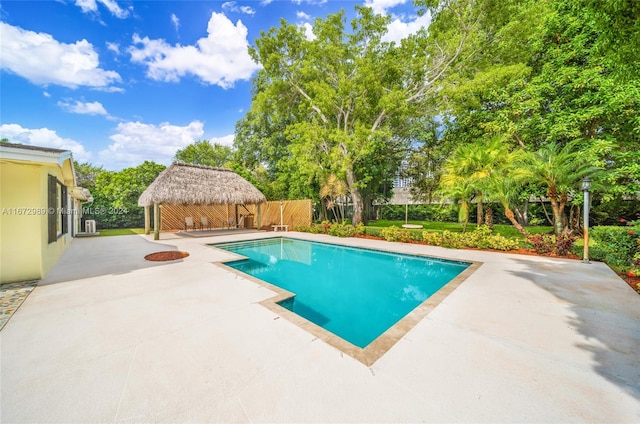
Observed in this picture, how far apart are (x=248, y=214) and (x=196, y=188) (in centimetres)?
496

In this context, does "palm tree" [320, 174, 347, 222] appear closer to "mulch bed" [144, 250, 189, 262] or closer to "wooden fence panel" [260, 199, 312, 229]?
"wooden fence panel" [260, 199, 312, 229]

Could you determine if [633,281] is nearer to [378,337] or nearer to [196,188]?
[378,337]

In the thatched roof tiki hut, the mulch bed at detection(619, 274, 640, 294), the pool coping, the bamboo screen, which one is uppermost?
the thatched roof tiki hut

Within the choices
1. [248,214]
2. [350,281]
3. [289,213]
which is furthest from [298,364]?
[248,214]

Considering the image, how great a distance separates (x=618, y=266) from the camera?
19.4 feet

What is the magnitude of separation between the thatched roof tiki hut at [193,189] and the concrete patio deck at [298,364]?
8.46 meters

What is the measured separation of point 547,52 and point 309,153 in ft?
35.4

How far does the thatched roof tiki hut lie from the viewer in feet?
38.7

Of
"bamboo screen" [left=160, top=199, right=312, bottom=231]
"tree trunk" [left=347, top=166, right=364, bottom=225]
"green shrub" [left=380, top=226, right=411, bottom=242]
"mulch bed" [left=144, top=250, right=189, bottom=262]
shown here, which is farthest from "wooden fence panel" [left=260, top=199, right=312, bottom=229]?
"mulch bed" [left=144, top=250, right=189, bottom=262]

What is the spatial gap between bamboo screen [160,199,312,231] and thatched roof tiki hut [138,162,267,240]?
5.98 feet

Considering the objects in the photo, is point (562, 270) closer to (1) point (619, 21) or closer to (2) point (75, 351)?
(1) point (619, 21)

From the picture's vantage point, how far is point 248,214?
17.6 metres

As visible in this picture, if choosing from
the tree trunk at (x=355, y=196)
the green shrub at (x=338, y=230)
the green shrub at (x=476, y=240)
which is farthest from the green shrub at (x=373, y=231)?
the green shrub at (x=476, y=240)

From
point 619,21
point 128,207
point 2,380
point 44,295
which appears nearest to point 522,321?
point 619,21
